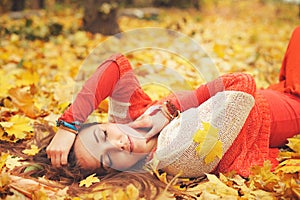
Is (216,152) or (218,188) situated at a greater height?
(216,152)

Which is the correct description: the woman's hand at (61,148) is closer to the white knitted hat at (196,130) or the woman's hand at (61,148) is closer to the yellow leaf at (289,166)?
the white knitted hat at (196,130)

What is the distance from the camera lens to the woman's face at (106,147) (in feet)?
6.55

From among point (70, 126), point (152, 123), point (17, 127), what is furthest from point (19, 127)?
point (152, 123)

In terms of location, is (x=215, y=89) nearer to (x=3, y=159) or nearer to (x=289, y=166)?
(x=289, y=166)

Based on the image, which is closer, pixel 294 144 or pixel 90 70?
pixel 294 144

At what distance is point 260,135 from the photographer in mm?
2246

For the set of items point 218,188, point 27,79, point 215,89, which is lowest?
point 218,188

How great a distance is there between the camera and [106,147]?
1987mm

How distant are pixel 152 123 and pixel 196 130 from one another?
256 millimetres

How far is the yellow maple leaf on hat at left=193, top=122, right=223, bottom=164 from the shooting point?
2.02 meters

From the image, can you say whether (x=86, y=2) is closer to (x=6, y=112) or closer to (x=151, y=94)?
(x=151, y=94)

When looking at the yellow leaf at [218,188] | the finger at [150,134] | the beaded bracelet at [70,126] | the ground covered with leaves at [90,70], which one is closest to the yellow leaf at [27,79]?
the ground covered with leaves at [90,70]

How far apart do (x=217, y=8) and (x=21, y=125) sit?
21.9 ft

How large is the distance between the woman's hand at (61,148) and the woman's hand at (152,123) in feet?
1.13
